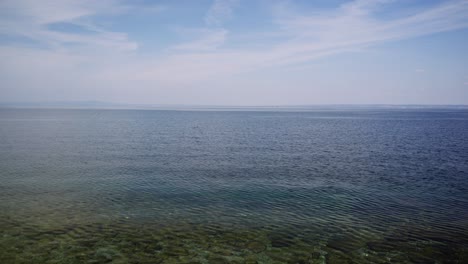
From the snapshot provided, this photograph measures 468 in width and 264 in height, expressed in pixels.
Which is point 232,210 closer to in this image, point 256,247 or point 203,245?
point 203,245

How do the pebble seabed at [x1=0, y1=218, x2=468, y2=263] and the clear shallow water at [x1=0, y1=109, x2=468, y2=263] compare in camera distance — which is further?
the clear shallow water at [x1=0, y1=109, x2=468, y2=263]

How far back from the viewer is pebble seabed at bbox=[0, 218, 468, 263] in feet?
53.3

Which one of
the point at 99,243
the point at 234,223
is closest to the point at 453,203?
the point at 234,223

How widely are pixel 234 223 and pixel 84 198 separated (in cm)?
1432

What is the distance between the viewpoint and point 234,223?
21.5 meters

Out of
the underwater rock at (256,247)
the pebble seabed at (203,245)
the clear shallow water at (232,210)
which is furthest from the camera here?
the underwater rock at (256,247)

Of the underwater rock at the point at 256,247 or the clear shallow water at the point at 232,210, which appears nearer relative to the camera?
the clear shallow water at the point at 232,210

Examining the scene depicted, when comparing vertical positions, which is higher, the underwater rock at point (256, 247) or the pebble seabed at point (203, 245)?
the pebble seabed at point (203, 245)

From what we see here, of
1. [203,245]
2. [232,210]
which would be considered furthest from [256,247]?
[232,210]

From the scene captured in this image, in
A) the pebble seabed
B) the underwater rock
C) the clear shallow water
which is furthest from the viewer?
the underwater rock

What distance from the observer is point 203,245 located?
1797 cm

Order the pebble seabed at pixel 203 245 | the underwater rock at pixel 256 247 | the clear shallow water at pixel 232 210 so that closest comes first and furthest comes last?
the pebble seabed at pixel 203 245 < the clear shallow water at pixel 232 210 < the underwater rock at pixel 256 247

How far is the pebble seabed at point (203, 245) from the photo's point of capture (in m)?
16.2

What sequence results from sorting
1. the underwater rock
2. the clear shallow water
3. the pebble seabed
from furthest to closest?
the underwater rock < the clear shallow water < the pebble seabed
